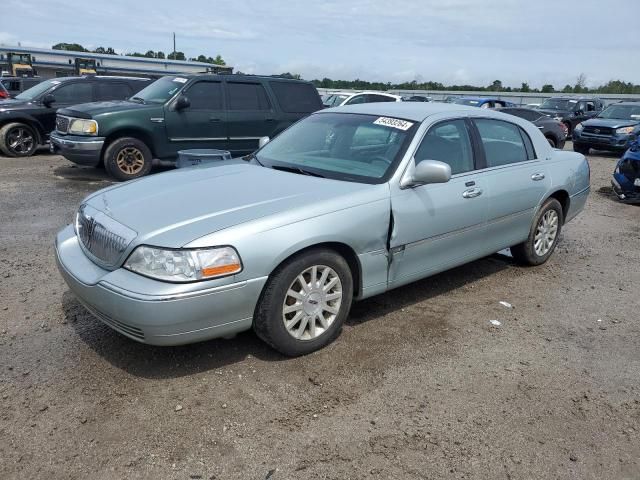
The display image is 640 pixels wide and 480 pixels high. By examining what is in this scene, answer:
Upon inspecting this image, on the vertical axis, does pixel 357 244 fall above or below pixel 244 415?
above

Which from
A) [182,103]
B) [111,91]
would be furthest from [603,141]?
[111,91]

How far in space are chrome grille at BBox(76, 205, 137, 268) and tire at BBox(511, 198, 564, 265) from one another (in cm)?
380

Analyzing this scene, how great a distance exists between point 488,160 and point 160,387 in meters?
3.23

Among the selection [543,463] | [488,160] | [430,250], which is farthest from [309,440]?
[488,160]

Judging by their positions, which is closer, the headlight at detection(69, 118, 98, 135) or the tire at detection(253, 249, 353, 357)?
the tire at detection(253, 249, 353, 357)

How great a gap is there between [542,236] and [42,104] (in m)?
10.5

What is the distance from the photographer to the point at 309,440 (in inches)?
111

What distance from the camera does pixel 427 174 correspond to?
3855 mm

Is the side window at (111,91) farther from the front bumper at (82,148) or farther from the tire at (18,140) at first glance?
the front bumper at (82,148)

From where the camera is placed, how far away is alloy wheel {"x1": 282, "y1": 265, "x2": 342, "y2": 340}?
11.4 ft

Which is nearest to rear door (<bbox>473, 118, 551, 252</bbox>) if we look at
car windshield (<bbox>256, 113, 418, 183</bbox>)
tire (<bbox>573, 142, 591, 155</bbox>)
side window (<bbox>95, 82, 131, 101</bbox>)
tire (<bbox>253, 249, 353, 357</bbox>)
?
car windshield (<bbox>256, 113, 418, 183</bbox>)

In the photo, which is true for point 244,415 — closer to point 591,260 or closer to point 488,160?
point 488,160

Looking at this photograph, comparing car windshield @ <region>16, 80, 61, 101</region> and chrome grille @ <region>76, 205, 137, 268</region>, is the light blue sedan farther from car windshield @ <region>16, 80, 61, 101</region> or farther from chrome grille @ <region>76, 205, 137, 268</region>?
car windshield @ <region>16, 80, 61, 101</region>

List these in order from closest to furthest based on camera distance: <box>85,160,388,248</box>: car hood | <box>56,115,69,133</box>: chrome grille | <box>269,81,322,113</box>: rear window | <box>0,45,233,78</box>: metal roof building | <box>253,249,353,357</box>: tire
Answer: <box>85,160,388,248</box>: car hood < <box>253,249,353,357</box>: tire < <box>56,115,69,133</box>: chrome grille < <box>269,81,322,113</box>: rear window < <box>0,45,233,78</box>: metal roof building
